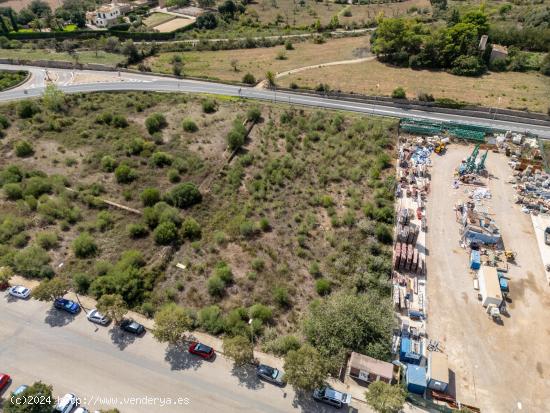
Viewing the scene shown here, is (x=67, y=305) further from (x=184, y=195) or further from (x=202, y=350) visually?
(x=184, y=195)

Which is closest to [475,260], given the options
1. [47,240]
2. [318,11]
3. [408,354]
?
[408,354]

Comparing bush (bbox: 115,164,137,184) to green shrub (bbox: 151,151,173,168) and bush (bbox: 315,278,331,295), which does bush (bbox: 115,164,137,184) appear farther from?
bush (bbox: 315,278,331,295)

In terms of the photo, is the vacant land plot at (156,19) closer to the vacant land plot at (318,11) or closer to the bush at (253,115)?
the vacant land plot at (318,11)

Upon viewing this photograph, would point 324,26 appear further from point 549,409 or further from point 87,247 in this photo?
point 549,409

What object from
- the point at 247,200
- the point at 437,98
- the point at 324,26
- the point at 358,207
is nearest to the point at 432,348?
the point at 358,207

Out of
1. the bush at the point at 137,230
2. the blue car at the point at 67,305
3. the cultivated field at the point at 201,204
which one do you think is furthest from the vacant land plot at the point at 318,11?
the blue car at the point at 67,305

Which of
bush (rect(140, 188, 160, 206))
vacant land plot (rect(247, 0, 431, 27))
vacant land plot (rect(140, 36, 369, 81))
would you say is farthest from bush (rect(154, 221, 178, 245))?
vacant land plot (rect(247, 0, 431, 27))

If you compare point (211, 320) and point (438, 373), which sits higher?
point (211, 320)
